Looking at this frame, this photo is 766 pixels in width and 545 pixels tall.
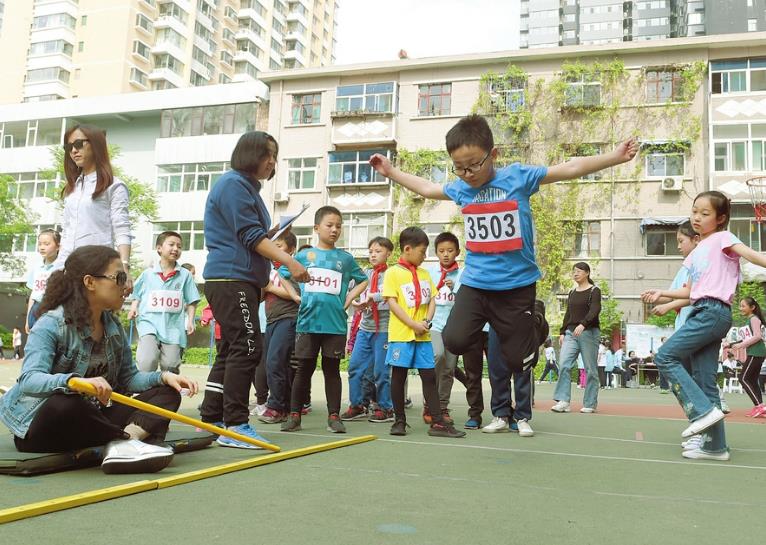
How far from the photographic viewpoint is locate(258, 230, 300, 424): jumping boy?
5676 mm

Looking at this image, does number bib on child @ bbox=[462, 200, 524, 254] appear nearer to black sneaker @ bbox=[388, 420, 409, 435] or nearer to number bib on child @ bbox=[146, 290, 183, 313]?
black sneaker @ bbox=[388, 420, 409, 435]

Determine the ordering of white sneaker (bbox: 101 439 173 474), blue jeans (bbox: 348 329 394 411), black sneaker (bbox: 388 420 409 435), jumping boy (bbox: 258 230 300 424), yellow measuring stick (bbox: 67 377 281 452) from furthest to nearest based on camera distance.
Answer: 1. blue jeans (bbox: 348 329 394 411)
2. jumping boy (bbox: 258 230 300 424)
3. black sneaker (bbox: 388 420 409 435)
4. white sneaker (bbox: 101 439 173 474)
5. yellow measuring stick (bbox: 67 377 281 452)

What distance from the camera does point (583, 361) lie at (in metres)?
8.22

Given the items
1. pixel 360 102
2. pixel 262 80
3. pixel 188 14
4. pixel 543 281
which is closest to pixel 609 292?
pixel 543 281

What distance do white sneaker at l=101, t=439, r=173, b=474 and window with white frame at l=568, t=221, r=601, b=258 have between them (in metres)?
25.1

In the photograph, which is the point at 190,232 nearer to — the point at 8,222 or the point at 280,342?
the point at 8,222

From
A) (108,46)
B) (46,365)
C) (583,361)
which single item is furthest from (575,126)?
(108,46)

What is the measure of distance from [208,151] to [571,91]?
16.8m

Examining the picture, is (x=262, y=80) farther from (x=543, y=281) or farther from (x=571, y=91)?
(x=543, y=281)

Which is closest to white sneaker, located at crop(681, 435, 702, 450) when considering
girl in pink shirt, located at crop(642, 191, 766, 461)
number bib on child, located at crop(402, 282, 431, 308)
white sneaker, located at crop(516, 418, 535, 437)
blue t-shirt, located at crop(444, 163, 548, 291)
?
girl in pink shirt, located at crop(642, 191, 766, 461)

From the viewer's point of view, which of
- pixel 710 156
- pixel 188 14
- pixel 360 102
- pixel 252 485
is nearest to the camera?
pixel 252 485

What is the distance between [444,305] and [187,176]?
28.9 meters

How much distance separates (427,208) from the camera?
28.4 meters

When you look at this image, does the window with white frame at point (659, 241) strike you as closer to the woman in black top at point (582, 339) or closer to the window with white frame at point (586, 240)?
the window with white frame at point (586, 240)
